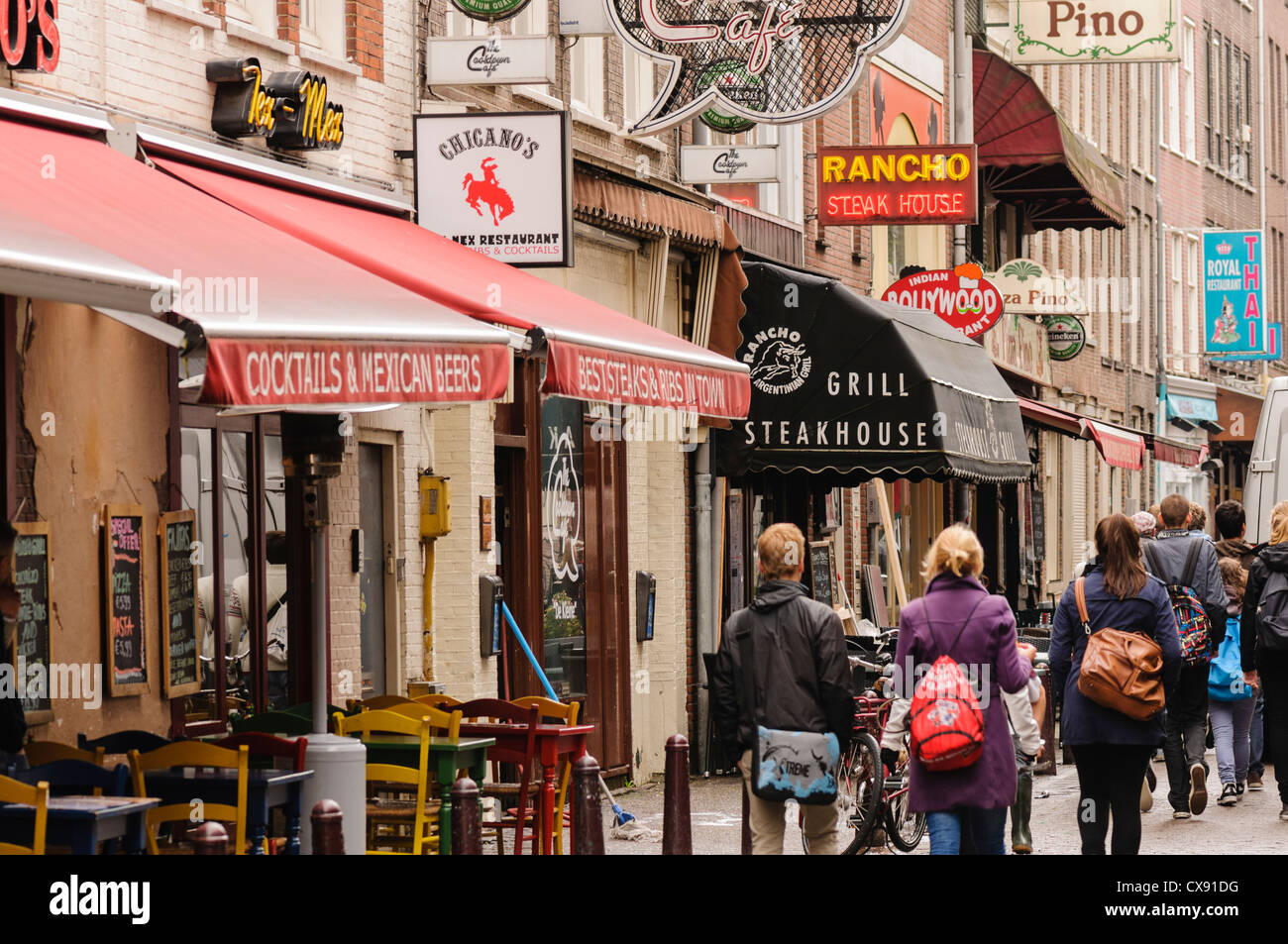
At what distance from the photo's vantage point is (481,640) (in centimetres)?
1482

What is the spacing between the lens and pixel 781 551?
10.1 meters

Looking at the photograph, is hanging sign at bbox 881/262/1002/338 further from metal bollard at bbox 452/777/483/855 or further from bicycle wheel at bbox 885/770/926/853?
metal bollard at bbox 452/777/483/855

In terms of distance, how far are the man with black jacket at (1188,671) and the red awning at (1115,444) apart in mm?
10317

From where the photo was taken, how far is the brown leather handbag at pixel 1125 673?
10.7 metres

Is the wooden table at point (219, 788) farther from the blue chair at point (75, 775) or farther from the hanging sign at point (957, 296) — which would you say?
the hanging sign at point (957, 296)

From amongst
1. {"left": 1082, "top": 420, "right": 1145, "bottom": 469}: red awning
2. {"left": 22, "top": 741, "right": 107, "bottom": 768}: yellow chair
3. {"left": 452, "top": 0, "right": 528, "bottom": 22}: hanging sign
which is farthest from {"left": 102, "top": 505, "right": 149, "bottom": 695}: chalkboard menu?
{"left": 1082, "top": 420, "right": 1145, "bottom": 469}: red awning

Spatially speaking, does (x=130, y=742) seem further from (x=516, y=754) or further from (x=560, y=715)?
(x=560, y=715)

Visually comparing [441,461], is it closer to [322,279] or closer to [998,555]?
[322,279]

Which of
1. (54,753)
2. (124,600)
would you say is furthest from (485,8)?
(54,753)

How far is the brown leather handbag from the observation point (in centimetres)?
1068

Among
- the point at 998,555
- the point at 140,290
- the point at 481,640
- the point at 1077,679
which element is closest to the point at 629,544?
the point at 481,640

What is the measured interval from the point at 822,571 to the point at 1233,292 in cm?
2339

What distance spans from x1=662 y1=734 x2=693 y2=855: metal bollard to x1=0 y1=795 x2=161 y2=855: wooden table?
130 inches

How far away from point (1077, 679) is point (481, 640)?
4.96m
